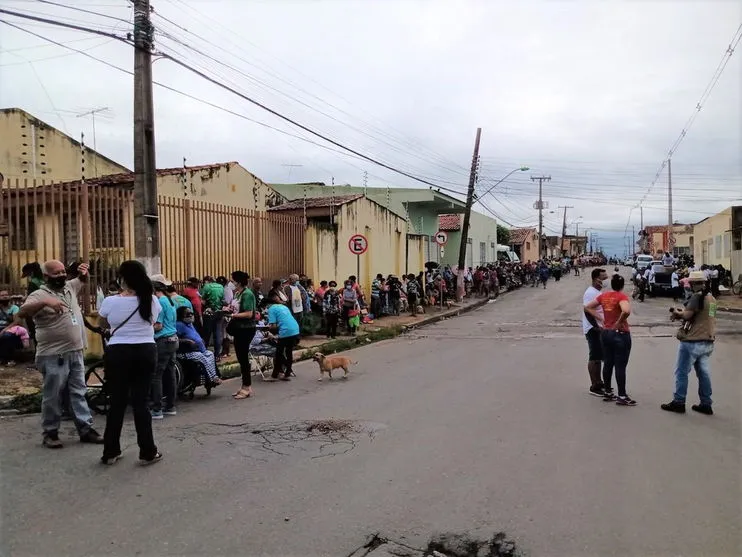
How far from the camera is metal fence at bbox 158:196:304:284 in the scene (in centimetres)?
1271

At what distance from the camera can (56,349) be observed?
5.77m

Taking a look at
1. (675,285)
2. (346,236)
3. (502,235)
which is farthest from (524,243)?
(346,236)

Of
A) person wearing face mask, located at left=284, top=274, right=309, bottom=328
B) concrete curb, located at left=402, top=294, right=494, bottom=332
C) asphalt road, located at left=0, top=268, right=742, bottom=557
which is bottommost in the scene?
concrete curb, located at left=402, top=294, right=494, bottom=332

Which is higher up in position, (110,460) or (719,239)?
(719,239)

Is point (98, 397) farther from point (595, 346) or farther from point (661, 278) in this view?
point (661, 278)

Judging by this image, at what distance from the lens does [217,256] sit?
45.9ft

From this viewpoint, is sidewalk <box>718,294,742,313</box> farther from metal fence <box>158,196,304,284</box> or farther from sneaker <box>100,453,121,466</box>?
sneaker <box>100,453,121,466</box>

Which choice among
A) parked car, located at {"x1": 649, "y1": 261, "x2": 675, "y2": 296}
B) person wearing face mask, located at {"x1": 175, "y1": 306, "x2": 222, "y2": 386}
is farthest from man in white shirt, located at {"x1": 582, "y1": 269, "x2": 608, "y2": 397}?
parked car, located at {"x1": 649, "y1": 261, "x2": 675, "y2": 296}

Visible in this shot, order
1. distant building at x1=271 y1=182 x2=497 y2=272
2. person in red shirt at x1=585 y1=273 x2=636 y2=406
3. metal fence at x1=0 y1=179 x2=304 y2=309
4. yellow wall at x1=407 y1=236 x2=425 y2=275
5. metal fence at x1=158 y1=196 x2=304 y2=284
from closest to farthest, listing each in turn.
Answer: person in red shirt at x1=585 y1=273 x2=636 y2=406, metal fence at x1=0 y1=179 x2=304 y2=309, metal fence at x1=158 y1=196 x2=304 y2=284, yellow wall at x1=407 y1=236 x2=425 y2=275, distant building at x1=271 y1=182 x2=497 y2=272

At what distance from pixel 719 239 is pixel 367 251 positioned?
79.7ft

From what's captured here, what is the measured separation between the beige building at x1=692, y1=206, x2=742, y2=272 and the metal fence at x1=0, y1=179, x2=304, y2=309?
2474cm

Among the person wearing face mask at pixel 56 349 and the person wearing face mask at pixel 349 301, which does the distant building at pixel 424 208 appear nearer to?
the person wearing face mask at pixel 349 301

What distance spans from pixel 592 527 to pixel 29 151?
22.8 meters

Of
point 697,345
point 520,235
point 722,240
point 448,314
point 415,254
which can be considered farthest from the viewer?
point 520,235
